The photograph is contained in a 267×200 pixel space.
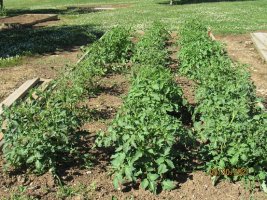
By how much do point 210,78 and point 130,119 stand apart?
2555 millimetres

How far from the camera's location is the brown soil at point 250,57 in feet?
32.2

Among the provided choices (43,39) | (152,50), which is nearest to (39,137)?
(152,50)

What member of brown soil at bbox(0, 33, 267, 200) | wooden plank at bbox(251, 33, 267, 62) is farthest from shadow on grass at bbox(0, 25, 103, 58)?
brown soil at bbox(0, 33, 267, 200)

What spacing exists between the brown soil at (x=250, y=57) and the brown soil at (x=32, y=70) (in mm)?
5306

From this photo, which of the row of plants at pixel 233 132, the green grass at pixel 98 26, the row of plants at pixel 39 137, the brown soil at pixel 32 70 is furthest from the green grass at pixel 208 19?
the row of plants at pixel 39 137

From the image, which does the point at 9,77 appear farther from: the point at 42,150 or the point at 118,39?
the point at 42,150

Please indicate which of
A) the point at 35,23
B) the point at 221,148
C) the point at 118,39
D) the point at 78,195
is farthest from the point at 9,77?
the point at 35,23

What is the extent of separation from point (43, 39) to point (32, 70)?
5.62 meters

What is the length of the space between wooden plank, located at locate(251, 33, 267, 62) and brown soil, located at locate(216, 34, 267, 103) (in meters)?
0.15

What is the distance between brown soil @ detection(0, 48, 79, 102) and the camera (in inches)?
403

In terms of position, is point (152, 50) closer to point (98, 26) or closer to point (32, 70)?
point (32, 70)

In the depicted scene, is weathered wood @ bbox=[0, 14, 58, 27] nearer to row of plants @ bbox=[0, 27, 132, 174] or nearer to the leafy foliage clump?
the leafy foliage clump

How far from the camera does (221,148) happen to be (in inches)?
198

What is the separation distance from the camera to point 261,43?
13898 millimetres
